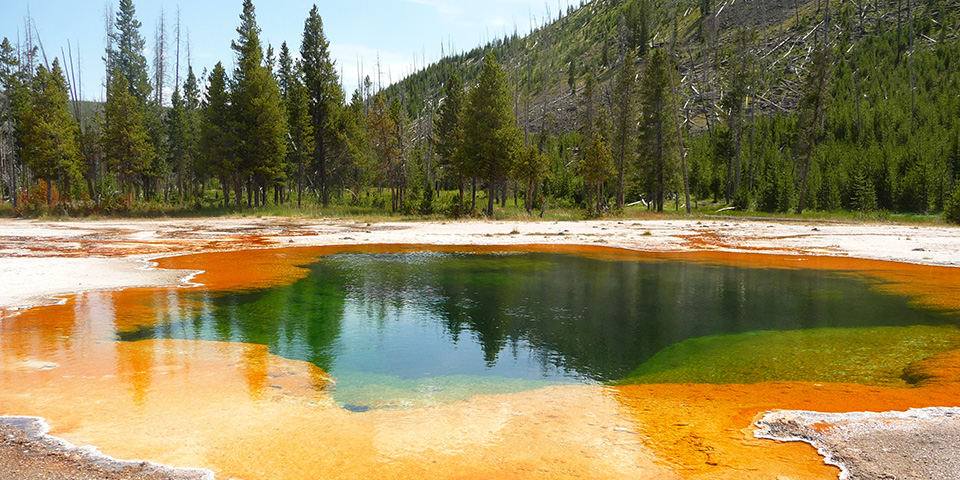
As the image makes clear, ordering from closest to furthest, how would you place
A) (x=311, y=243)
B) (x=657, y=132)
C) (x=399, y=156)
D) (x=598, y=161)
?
(x=311, y=243) < (x=598, y=161) < (x=399, y=156) < (x=657, y=132)

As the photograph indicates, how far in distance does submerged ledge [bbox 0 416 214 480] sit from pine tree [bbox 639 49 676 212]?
51020mm

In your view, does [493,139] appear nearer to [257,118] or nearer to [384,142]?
[384,142]

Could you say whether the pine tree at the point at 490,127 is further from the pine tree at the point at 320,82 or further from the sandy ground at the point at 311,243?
the pine tree at the point at 320,82

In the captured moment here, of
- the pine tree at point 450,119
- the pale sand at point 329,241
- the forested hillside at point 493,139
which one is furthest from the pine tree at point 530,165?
the pine tree at point 450,119

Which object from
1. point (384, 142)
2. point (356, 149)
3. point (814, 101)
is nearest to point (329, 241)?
point (384, 142)

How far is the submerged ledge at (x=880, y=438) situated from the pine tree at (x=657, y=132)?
4731 centimetres

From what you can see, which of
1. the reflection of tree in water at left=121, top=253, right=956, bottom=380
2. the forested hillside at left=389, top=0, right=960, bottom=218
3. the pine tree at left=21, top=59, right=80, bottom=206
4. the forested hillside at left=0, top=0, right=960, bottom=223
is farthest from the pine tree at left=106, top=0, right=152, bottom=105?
the reflection of tree in water at left=121, top=253, right=956, bottom=380

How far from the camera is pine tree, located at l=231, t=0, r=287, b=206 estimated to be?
45.7 m

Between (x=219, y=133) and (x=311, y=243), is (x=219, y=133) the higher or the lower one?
the higher one

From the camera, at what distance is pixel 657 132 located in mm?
52062

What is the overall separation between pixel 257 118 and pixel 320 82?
28.8 ft

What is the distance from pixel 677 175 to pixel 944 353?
4722 cm

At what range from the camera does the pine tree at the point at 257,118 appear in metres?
45.7

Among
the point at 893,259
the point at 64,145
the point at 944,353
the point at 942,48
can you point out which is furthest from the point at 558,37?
the point at 944,353
